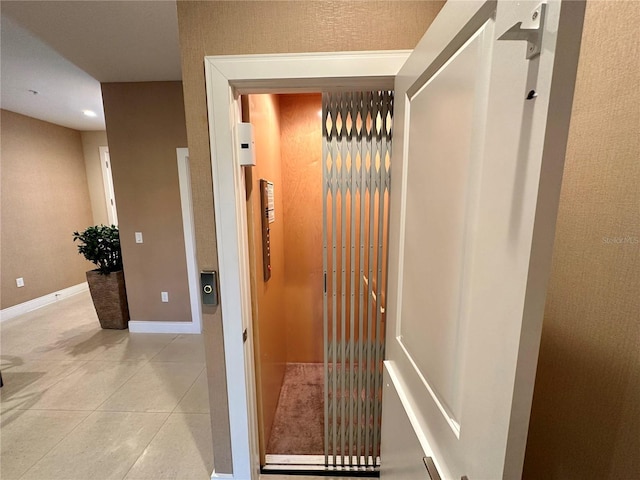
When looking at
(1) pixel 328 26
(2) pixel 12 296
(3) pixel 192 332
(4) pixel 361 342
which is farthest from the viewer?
(2) pixel 12 296

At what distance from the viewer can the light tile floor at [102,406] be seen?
1506 millimetres

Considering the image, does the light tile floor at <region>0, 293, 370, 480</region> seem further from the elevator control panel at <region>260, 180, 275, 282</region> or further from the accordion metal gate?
the elevator control panel at <region>260, 180, 275, 282</region>

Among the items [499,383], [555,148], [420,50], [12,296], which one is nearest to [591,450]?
[499,383]

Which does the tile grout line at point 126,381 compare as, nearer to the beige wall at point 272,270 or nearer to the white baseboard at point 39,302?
the beige wall at point 272,270

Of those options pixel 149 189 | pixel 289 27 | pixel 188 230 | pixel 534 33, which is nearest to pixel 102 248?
pixel 149 189

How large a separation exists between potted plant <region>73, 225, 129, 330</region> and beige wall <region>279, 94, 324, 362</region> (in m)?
2.22

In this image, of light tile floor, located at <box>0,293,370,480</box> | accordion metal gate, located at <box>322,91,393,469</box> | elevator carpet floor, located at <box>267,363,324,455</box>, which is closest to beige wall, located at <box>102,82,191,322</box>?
light tile floor, located at <box>0,293,370,480</box>

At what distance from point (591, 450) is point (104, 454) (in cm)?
232

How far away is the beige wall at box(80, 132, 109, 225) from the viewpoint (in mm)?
4391

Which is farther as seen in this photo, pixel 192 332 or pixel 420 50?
pixel 192 332

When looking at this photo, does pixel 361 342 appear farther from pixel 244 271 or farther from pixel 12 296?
pixel 12 296

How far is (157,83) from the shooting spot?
8.67 feet

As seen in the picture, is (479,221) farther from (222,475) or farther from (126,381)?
(126,381)

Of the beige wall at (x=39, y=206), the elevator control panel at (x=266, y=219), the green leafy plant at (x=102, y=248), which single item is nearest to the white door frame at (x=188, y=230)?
the green leafy plant at (x=102, y=248)
